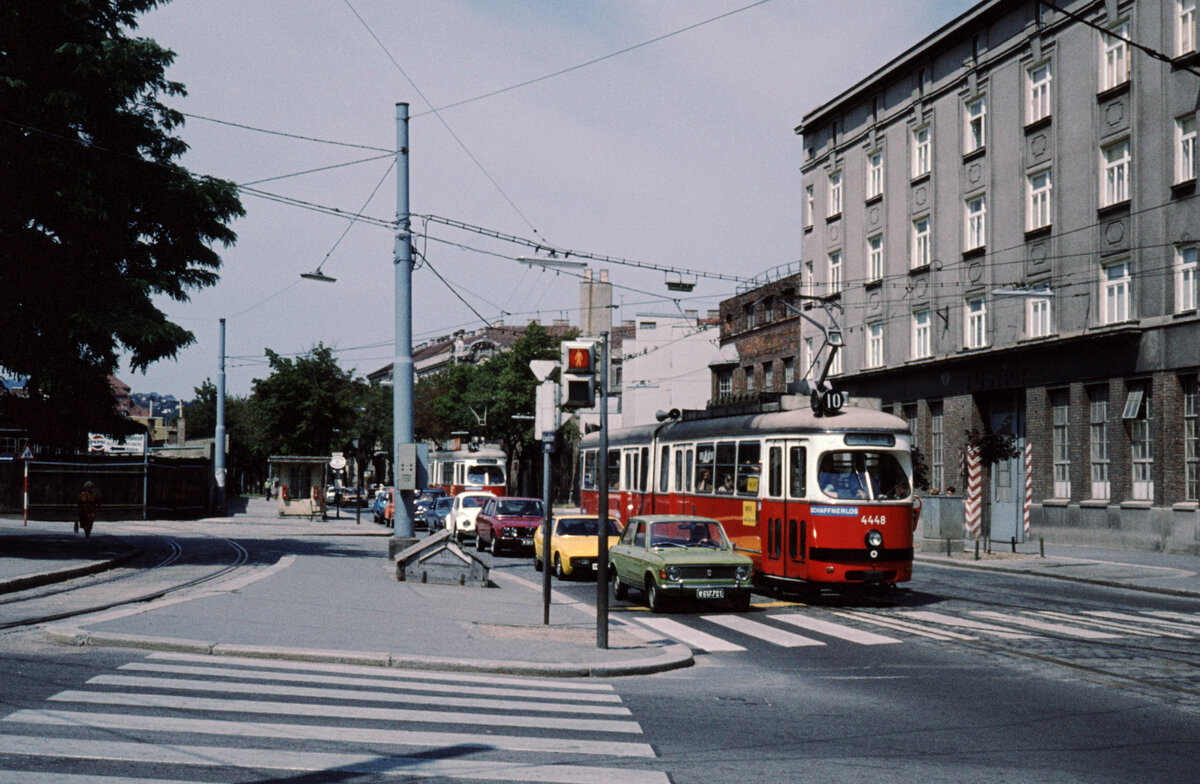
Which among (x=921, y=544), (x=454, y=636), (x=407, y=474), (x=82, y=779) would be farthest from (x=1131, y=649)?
(x=921, y=544)

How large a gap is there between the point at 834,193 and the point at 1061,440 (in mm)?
18112

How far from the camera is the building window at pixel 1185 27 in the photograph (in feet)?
99.7

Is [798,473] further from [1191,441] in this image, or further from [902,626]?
[1191,441]

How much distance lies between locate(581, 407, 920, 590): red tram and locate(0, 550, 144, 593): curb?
1174cm

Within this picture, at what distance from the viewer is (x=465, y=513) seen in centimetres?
3603

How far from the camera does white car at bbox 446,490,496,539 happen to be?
35.7 metres

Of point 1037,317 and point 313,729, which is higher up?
point 1037,317

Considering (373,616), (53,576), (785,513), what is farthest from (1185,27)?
(53,576)

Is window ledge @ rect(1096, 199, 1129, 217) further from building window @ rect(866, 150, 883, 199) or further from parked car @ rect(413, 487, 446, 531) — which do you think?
parked car @ rect(413, 487, 446, 531)

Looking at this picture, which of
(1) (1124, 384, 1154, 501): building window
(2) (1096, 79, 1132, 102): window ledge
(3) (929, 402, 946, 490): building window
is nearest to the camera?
(1) (1124, 384, 1154, 501): building window

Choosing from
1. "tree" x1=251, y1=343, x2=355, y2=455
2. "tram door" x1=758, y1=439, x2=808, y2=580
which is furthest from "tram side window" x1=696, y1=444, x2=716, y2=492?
"tree" x1=251, y1=343, x2=355, y2=455

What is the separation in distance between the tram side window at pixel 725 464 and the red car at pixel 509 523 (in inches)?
350

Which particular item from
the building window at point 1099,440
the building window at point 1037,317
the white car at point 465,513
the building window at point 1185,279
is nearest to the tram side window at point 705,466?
the white car at point 465,513

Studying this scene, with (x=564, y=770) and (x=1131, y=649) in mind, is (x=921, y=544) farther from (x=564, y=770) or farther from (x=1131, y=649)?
(x=564, y=770)
